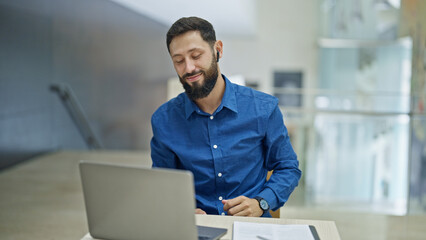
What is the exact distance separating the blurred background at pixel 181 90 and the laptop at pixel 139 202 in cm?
299

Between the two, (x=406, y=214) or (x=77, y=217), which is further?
(x=406, y=214)

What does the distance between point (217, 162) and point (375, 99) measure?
337 cm

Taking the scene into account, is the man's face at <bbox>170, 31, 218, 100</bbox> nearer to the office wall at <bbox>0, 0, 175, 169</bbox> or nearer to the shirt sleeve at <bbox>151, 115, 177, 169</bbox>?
the shirt sleeve at <bbox>151, 115, 177, 169</bbox>

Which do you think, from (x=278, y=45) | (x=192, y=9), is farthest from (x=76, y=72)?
(x=278, y=45)

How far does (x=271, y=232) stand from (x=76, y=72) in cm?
554

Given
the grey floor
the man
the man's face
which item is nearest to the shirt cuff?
the man

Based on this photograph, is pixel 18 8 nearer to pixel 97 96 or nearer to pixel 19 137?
pixel 19 137

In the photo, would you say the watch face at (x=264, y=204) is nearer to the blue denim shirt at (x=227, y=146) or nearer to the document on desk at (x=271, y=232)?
the blue denim shirt at (x=227, y=146)

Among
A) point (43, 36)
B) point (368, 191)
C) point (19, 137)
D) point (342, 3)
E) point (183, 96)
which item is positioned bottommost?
point (368, 191)

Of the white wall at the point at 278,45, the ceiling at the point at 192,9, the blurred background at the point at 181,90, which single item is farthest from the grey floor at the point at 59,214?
the white wall at the point at 278,45

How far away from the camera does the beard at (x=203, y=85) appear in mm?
1587

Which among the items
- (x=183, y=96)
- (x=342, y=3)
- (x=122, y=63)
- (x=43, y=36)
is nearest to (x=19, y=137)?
(x=43, y=36)

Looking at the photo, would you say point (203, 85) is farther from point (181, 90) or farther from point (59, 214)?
point (181, 90)

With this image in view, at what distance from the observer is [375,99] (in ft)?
15.3
